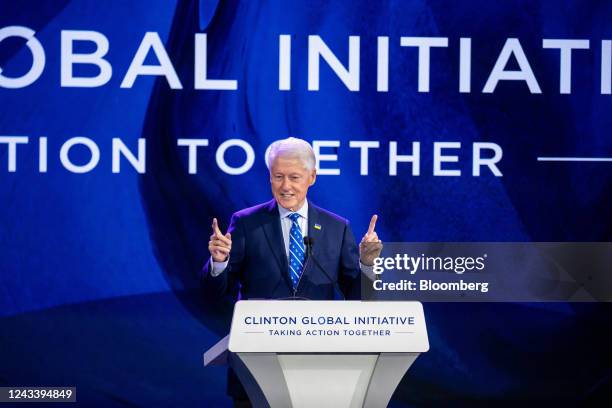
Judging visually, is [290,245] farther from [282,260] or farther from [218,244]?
[218,244]

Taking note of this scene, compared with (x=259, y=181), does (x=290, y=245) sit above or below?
below

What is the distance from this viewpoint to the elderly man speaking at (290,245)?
3750mm

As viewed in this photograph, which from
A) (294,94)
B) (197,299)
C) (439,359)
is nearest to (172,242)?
(197,299)

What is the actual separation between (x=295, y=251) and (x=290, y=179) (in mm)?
335

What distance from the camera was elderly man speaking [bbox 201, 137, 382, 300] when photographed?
375cm

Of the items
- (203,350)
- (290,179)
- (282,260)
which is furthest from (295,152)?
Answer: (203,350)

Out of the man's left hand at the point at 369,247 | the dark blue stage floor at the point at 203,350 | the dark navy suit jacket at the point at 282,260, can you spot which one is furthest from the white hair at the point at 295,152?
the dark blue stage floor at the point at 203,350

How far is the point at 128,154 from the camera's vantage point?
184 inches

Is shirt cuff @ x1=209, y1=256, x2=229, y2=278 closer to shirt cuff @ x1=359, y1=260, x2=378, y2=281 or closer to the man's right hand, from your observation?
the man's right hand

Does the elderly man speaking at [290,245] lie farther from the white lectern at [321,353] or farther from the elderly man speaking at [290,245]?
the white lectern at [321,353]

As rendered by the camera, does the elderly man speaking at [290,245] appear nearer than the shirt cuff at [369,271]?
No

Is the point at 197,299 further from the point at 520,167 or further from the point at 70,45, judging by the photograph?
the point at 520,167

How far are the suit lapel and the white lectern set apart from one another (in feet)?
3.97

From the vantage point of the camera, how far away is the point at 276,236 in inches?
152
